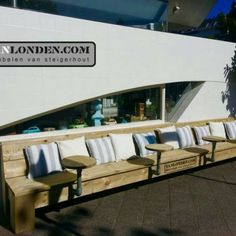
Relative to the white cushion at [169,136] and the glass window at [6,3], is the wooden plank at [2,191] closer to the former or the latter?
the glass window at [6,3]

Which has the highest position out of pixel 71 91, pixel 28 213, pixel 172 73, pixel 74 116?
pixel 172 73

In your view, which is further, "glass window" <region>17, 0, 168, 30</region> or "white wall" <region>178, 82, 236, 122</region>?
"white wall" <region>178, 82, 236, 122</region>

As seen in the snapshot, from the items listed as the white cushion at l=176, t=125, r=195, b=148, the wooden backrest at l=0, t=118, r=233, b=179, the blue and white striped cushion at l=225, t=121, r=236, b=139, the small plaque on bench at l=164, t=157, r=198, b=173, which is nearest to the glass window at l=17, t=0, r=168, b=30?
the wooden backrest at l=0, t=118, r=233, b=179

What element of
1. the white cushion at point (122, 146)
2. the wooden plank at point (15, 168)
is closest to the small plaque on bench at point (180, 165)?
the white cushion at point (122, 146)

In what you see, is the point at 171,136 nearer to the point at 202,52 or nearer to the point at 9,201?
the point at 202,52

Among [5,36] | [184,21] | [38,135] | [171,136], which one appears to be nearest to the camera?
[5,36]

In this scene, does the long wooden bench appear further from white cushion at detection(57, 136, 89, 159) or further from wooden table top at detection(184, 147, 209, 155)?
wooden table top at detection(184, 147, 209, 155)

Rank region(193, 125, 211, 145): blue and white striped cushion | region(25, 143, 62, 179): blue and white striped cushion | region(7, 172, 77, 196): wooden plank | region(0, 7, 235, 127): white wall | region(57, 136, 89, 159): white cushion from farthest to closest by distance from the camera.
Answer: region(193, 125, 211, 145): blue and white striped cushion
region(57, 136, 89, 159): white cushion
region(0, 7, 235, 127): white wall
region(25, 143, 62, 179): blue and white striped cushion
region(7, 172, 77, 196): wooden plank

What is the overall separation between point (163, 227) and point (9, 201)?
7.18ft

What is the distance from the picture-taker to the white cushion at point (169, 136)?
696 cm

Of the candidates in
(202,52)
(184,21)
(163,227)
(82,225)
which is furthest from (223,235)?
(184,21)

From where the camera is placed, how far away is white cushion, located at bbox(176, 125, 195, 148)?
7.27 metres

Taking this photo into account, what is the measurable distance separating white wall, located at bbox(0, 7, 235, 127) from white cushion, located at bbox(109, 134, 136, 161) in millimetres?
917

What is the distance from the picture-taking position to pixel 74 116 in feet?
Result: 20.1
